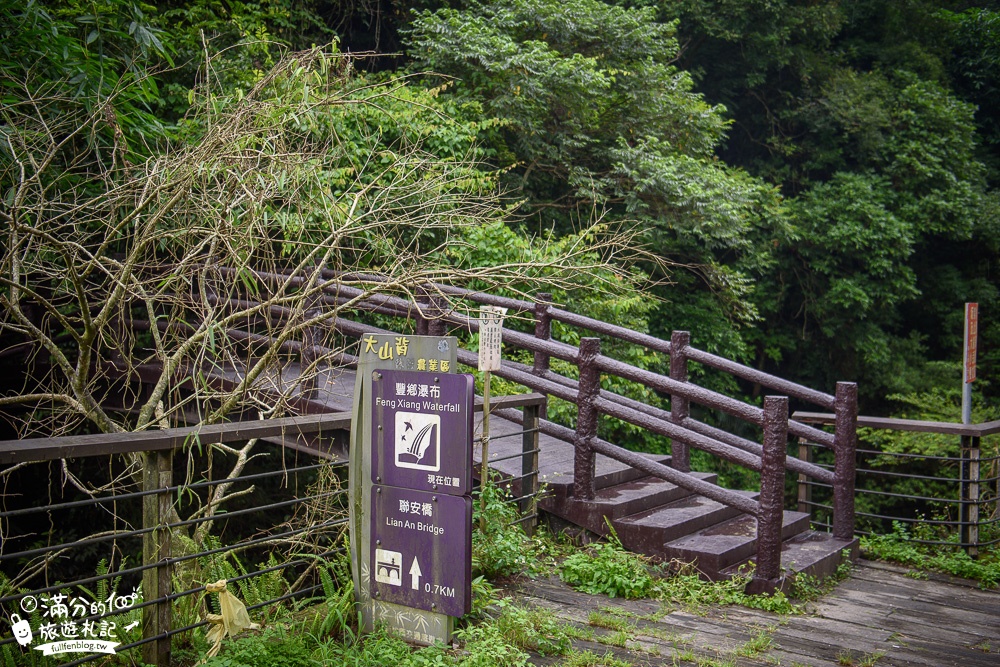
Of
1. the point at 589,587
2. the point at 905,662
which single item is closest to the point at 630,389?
the point at 589,587

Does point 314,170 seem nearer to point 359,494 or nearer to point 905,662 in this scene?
point 359,494

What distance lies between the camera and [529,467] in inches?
244

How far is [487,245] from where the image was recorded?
9.70 meters

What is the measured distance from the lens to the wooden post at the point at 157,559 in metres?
3.51

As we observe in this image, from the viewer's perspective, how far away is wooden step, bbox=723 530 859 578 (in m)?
5.62

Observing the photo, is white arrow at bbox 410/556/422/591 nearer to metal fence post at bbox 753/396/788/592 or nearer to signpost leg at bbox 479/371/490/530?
signpost leg at bbox 479/371/490/530

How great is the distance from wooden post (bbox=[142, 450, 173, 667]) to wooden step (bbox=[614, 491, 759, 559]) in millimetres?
3389

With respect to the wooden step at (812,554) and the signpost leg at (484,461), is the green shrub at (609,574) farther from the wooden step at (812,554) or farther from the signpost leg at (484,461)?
the signpost leg at (484,461)

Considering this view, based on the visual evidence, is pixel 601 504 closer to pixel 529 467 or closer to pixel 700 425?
pixel 529 467

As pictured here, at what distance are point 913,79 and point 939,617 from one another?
15.5m

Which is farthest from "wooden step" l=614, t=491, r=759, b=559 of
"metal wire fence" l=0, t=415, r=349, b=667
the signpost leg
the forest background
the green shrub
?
the forest background

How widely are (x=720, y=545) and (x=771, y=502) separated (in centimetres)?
69

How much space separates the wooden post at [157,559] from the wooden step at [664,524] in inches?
133

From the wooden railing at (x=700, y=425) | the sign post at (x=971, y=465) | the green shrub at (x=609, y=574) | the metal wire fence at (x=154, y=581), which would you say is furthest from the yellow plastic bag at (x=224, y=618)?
the sign post at (x=971, y=465)
